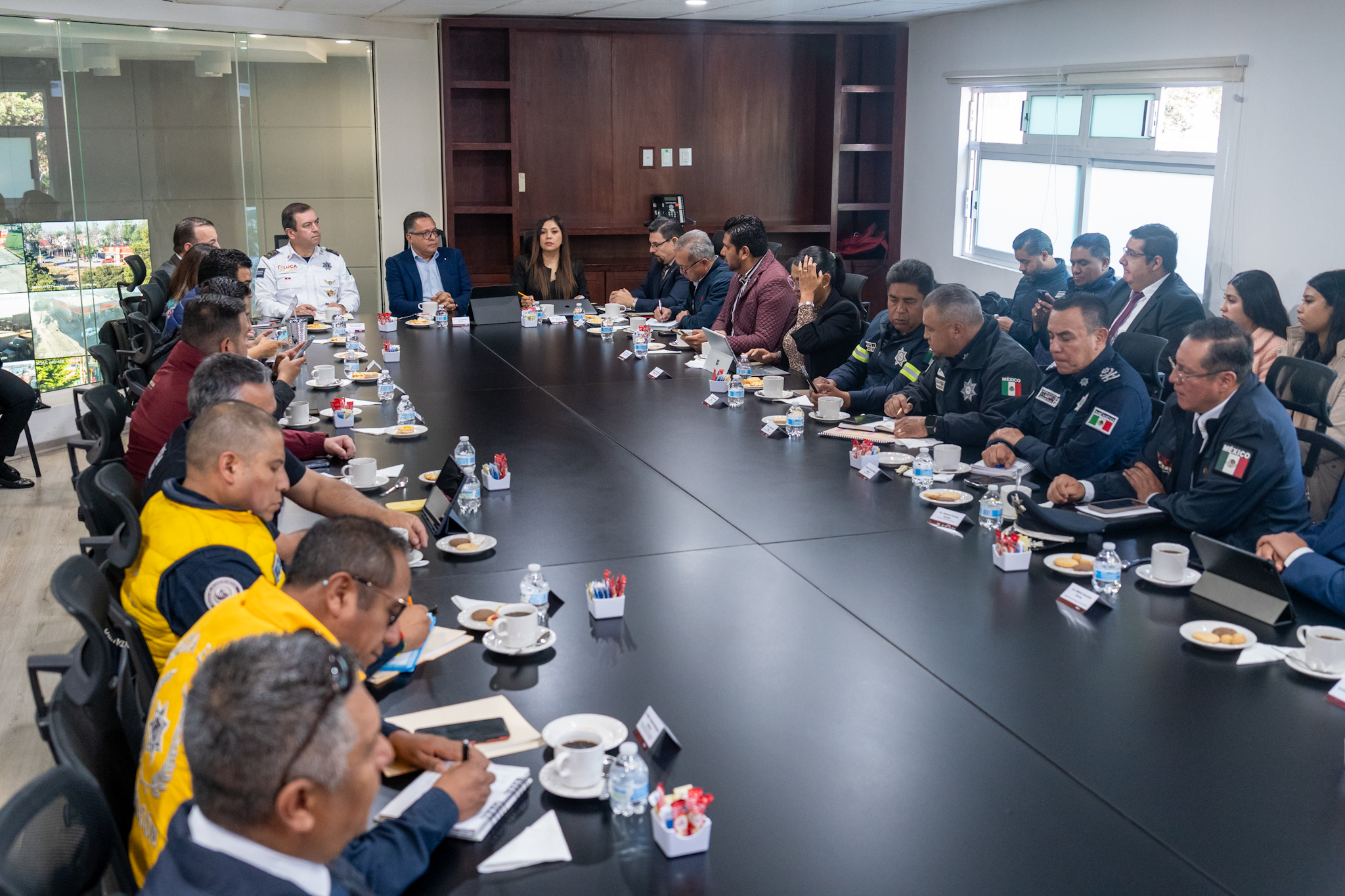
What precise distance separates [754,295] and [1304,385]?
2.97 metres

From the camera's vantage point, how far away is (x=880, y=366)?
5.38 metres

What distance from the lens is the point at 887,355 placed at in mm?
5340

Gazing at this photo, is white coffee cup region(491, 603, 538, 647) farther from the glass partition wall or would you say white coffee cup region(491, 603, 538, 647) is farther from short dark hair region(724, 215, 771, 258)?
the glass partition wall

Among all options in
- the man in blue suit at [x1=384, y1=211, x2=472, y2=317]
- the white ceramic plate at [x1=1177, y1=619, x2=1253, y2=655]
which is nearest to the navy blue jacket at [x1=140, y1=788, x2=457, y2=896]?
the white ceramic plate at [x1=1177, y1=619, x2=1253, y2=655]

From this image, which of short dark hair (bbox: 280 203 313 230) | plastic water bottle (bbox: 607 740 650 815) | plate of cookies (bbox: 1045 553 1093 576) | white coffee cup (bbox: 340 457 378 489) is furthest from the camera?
short dark hair (bbox: 280 203 313 230)

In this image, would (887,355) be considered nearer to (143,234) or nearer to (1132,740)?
(1132,740)

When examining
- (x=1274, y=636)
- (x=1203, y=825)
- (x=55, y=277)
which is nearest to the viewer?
(x=1203, y=825)

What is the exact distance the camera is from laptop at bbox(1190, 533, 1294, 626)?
100 inches

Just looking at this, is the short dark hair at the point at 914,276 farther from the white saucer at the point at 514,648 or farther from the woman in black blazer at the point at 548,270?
the woman in black blazer at the point at 548,270

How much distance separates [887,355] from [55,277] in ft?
18.6

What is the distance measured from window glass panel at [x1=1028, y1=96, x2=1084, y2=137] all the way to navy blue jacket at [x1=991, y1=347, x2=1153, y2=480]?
4002mm

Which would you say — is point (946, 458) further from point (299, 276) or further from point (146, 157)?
point (146, 157)

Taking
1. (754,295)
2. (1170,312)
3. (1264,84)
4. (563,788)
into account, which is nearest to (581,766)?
(563,788)

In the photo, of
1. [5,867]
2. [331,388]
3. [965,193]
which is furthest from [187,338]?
[965,193]
